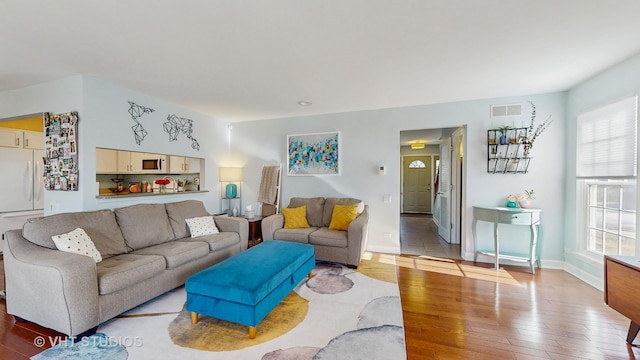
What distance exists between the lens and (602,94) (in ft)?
9.25

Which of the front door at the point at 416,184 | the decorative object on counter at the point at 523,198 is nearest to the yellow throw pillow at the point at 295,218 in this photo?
the decorative object on counter at the point at 523,198

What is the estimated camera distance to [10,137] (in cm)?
401

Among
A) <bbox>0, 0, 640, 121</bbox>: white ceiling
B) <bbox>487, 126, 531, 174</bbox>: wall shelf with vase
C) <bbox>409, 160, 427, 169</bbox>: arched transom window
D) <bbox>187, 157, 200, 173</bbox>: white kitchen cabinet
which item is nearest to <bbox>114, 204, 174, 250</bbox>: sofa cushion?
<bbox>187, 157, 200, 173</bbox>: white kitchen cabinet

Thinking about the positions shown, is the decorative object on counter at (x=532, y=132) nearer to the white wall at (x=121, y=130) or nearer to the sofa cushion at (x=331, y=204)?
the sofa cushion at (x=331, y=204)

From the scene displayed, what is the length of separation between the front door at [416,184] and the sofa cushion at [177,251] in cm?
741

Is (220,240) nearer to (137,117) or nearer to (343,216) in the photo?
(343,216)

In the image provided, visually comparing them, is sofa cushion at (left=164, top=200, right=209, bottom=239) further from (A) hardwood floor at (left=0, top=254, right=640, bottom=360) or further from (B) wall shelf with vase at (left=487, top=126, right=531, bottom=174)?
(B) wall shelf with vase at (left=487, top=126, right=531, bottom=174)

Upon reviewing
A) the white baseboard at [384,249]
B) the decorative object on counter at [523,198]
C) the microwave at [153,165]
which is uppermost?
the microwave at [153,165]

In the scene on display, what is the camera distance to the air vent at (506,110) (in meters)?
3.57

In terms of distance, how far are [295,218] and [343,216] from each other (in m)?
0.80

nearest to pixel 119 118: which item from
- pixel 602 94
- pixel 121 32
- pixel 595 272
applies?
pixel 121 32

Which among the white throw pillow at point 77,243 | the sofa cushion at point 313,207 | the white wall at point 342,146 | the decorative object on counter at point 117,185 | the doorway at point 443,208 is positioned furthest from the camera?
the decorative object on counter at point 117,185

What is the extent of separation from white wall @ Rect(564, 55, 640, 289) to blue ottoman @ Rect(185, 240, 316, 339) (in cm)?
361

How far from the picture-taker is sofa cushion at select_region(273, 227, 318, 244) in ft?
11.9
